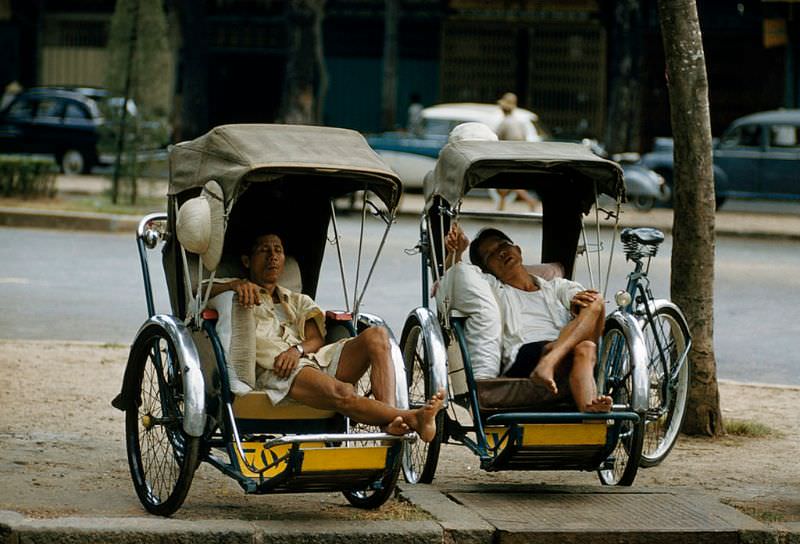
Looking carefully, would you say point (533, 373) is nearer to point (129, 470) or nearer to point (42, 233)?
point (129, 470)

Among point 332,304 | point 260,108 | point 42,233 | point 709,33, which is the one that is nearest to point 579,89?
point 709,33

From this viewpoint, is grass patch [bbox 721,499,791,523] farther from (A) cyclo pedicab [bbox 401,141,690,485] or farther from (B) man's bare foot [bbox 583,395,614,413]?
(B) man's bare foot [bbox 583,395,614,413]

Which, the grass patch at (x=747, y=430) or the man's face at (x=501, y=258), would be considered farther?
the grass patch at (x=747, y=430)

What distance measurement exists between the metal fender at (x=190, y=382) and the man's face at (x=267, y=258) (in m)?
0.59

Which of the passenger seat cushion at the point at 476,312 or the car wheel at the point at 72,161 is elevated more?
the passenger seat cushion at the point at 476,312

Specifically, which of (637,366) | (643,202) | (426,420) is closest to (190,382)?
(426,420)

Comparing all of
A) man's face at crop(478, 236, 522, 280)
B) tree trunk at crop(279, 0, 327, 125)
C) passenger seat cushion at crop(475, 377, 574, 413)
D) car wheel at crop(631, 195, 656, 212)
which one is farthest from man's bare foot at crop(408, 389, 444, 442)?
tree trunk at crop(279, 0, 327, 125)

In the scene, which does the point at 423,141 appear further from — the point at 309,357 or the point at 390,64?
the point at 309,357

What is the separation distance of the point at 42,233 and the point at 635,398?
12.6m

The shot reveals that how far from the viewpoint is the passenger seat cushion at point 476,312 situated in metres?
6.98

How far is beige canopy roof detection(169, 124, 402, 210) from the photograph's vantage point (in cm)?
621

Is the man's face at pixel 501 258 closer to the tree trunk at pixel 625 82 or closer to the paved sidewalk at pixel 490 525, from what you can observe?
the paved sidewalk at pixel 490 525

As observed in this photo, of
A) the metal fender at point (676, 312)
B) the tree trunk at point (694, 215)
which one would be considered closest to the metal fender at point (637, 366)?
the metal fender at point (676, 312)

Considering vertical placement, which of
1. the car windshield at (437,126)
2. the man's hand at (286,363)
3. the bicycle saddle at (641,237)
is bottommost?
the man's hand at (286,363)
